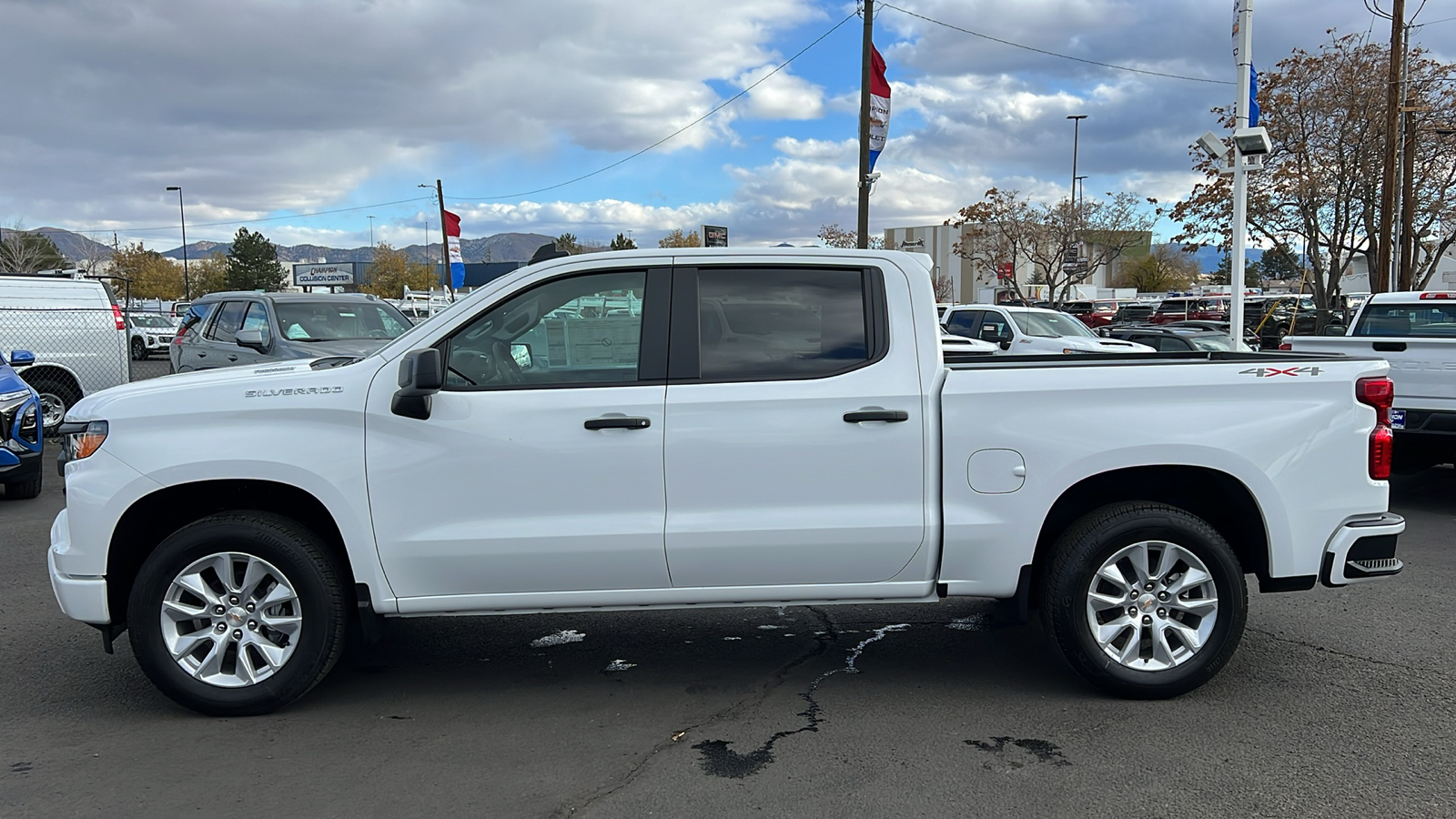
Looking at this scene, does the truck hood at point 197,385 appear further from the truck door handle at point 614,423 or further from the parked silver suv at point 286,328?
the parked silver suv at point 286,328

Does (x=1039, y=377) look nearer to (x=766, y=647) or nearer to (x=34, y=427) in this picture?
(x=766, y=647)

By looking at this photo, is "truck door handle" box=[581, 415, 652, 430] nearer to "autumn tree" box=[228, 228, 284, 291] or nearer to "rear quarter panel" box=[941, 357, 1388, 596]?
"rear quarter panel" box=[941, 357, 1388, 596]

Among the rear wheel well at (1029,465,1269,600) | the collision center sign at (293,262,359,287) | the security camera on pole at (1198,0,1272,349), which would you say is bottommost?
the rear wheel well at (1029,465,1269,600)

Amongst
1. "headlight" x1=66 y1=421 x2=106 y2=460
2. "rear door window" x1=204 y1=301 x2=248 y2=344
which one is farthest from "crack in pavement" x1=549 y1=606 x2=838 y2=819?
"rear door window" x1=204 y1=301 x2=248 y2=344

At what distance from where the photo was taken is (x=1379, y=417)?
14.6 feet

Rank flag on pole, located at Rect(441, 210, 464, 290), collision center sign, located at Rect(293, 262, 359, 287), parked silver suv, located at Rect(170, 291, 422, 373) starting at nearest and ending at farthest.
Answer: parked silver suv, located at Rect(170, 291, 422, 373), flag on pole, located at Rect(441, 210, 464, 290), collision center sign, located at Rect(293, 262, 359, 287)

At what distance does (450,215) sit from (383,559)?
31480 millimetres

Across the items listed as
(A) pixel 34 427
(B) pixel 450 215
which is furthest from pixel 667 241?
(A) pixel 34 427

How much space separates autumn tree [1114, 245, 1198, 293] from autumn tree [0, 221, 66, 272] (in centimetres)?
7845

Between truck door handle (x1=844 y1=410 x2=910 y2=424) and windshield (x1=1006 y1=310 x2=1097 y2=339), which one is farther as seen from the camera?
windshield (x1=1006 y1=310 x2=1097 y2=339)

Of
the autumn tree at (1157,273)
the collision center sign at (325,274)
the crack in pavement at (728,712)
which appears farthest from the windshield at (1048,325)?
the collision center sign at (325,274)

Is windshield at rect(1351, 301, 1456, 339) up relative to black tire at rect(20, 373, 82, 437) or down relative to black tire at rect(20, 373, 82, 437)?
up

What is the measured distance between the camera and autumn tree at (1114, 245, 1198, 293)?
84.2 meters

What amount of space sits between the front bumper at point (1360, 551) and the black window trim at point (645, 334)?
2.92 m
